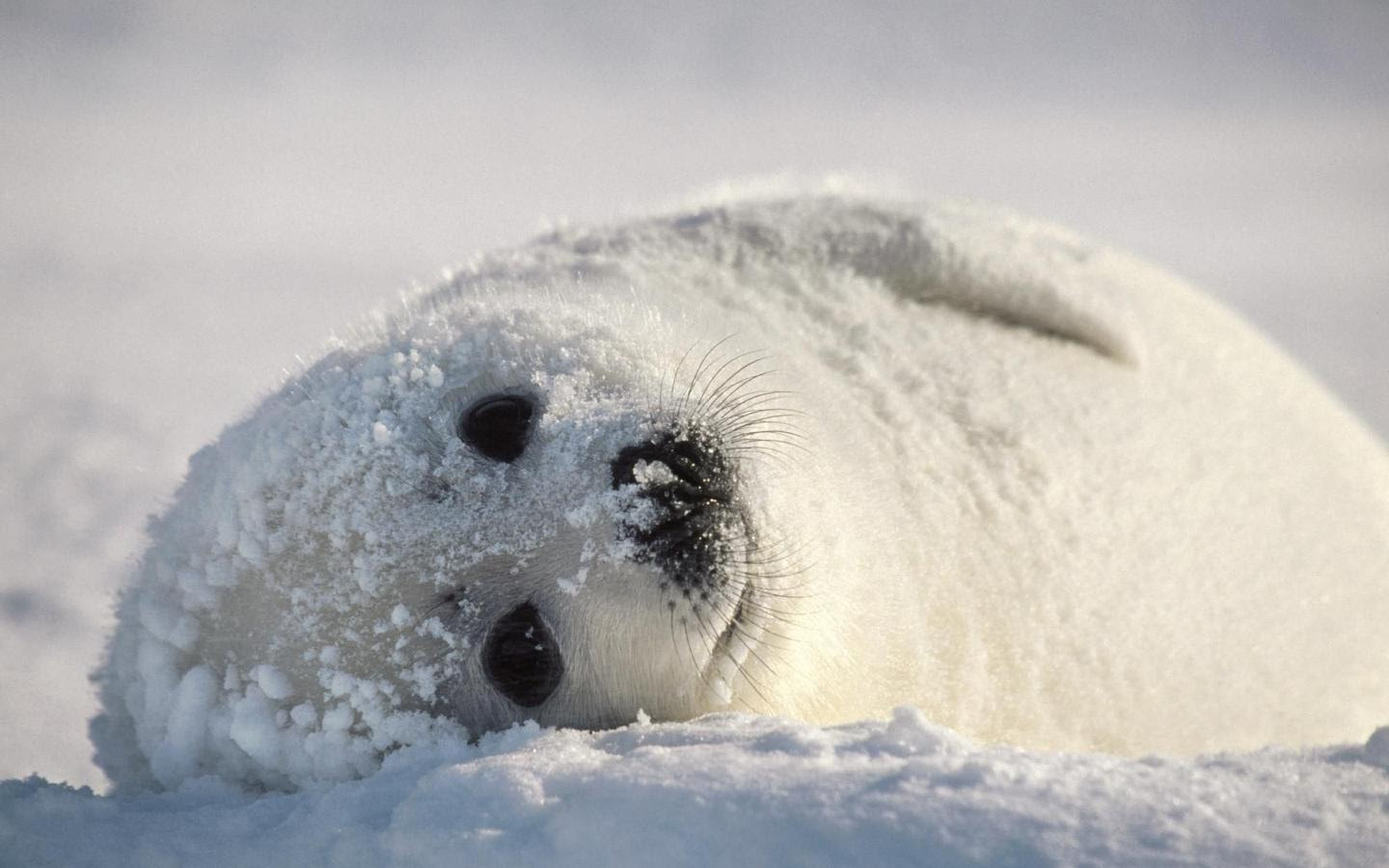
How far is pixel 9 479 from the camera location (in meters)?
3.34

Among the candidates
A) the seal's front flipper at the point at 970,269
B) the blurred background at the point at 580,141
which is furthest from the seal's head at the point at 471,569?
the blurred background at the point at 580,141

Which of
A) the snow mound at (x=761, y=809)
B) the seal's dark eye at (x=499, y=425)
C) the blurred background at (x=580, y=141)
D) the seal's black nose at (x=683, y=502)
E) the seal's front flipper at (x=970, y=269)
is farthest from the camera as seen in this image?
the blurred background at (x=580, y=141)

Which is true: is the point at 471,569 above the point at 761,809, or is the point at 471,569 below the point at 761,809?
above

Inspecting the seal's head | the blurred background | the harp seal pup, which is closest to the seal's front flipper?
the harp seal pup

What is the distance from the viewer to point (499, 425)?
171 cm

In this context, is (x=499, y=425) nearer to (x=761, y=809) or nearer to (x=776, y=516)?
(x=776, y=516)

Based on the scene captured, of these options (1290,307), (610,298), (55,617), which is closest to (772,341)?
(610,298)

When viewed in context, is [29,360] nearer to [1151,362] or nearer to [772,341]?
[772,341]

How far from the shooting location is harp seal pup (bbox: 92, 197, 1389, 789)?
1.60m

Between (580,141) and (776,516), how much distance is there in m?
6.90

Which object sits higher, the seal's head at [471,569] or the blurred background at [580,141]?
the blurred background at [580,141]

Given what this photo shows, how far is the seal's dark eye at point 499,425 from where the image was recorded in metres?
1.69

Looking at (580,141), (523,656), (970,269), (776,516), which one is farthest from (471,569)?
(580,141)

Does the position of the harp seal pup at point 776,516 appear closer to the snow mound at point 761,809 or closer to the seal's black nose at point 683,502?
the seal's black nose at point 683,502
